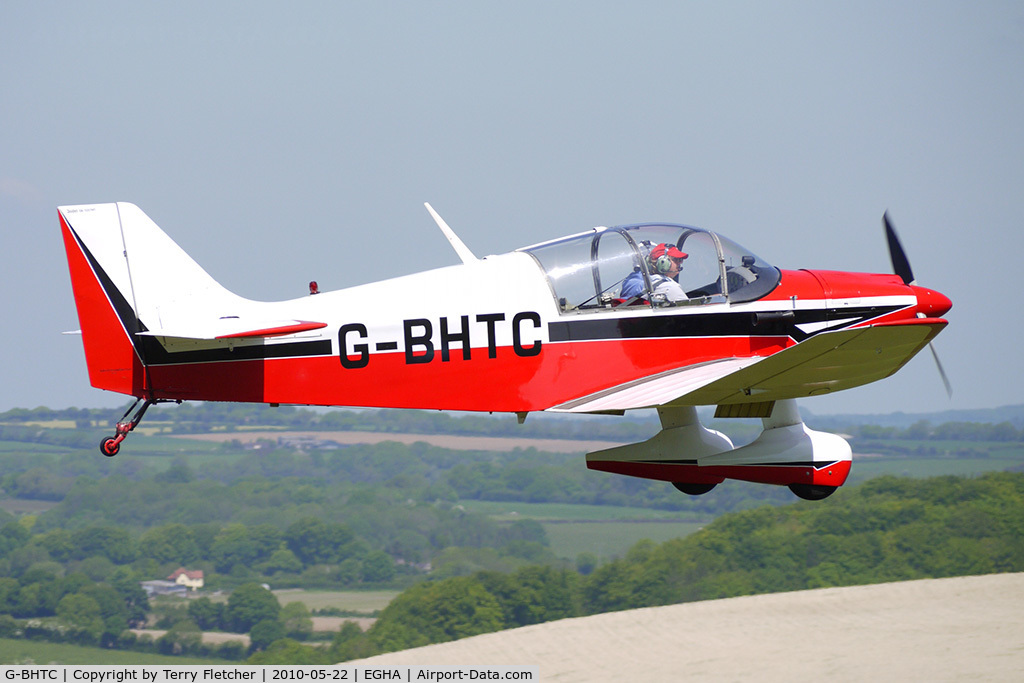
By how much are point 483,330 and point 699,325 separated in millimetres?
2008

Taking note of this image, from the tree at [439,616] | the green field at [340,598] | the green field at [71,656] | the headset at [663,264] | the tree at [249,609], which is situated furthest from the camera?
the green field at [340,598]

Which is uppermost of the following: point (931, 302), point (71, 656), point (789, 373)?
point (931, 302)

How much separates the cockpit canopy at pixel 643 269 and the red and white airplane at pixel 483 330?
1 cm

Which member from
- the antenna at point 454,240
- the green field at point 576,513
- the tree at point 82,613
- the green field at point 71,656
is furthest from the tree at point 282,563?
the antenna at point 454,240

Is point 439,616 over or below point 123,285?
below

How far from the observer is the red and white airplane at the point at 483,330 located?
8.52 m

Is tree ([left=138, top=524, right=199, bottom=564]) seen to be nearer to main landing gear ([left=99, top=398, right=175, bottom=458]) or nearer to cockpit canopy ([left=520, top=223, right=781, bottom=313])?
main landing gear ([left=99, top=398, right=175, bottom=458])

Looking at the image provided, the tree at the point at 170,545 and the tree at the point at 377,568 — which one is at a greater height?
the tree at the point at 170,545

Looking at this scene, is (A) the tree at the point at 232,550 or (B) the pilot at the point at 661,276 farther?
(A) the tree at the point at 232,550

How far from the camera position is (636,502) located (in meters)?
125

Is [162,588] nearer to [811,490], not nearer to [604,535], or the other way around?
[604,535]

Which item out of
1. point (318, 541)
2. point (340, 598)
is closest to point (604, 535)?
point (340, 598)

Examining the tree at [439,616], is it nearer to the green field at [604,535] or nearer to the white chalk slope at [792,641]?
the green field at [604,535]

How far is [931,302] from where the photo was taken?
957 centimetres
